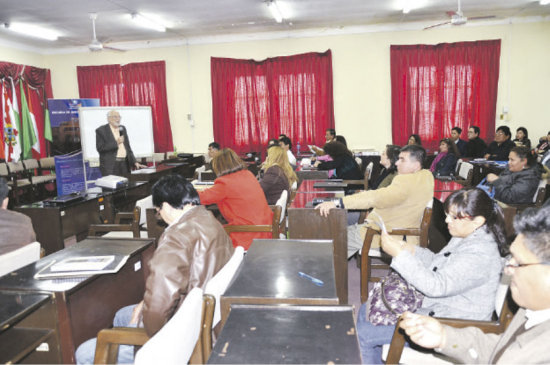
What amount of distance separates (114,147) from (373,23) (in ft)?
17.7

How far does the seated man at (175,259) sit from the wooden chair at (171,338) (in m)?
0.10

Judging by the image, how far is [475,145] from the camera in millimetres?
7043

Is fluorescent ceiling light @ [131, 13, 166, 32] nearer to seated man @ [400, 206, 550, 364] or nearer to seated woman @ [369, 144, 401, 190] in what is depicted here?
seated woman @ [369, 144, 401, 190]

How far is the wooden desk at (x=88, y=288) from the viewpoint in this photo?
169 cm

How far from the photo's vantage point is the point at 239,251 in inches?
69.3

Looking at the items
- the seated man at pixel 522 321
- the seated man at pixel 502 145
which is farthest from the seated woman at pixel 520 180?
the seated man at pixel 502 145

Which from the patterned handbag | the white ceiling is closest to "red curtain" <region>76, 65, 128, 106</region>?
the white ceiling

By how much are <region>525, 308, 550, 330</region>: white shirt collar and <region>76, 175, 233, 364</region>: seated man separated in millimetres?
1140

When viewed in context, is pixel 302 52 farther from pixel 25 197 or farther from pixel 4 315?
pixel 4 315

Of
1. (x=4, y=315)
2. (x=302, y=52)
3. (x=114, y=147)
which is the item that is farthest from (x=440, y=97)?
(x=4, y=315)

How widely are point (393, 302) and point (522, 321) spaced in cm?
66

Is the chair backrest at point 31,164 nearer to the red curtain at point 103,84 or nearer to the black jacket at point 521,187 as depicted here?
the red curtain at point 103,84

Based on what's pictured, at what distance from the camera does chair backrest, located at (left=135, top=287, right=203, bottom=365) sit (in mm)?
1145

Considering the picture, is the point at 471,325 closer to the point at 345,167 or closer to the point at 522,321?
the point at 522,321
